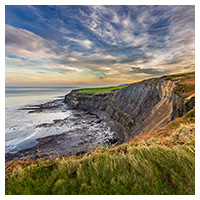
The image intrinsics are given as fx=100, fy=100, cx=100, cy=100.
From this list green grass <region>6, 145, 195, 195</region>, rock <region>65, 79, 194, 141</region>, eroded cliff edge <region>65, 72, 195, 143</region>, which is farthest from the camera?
rock <region>65, 79, 194, 141</region>

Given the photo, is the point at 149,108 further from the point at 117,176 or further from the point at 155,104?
the point at 117,176

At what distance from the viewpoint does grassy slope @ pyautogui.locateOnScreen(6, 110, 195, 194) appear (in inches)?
67.1

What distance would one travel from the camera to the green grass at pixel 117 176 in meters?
1.70

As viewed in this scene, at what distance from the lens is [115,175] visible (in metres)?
1.90

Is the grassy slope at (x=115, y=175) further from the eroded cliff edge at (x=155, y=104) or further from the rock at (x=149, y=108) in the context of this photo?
the rock at (x=149, y=108)

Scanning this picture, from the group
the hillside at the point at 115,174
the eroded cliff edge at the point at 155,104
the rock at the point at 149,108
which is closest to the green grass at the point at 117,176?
the hillside at the point at 115,174

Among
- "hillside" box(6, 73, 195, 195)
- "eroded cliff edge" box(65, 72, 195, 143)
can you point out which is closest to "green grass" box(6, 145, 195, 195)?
"hillside" box(6, 73, 195, 195)

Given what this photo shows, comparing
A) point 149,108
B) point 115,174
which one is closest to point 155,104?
point 149,108

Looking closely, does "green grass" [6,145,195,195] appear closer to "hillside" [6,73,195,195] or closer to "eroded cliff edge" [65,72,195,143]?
"hillside" [6,73,195,195]

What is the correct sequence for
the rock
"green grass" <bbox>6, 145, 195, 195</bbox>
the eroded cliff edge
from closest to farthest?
"green grass" <bbox>6, 145, 195, 195</bbox> < the eroded cliff edge < the rock

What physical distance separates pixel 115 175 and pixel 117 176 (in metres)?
0.04

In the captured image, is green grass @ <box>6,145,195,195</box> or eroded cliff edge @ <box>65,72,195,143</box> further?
eroded cliff edge @ <box>65,72,195,143</box>
